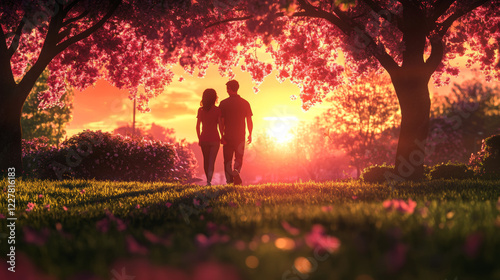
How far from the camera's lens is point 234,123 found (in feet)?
39.5

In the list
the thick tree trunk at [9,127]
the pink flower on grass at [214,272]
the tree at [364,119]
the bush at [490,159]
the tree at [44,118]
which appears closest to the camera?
the pink flower on grass at [214,272]

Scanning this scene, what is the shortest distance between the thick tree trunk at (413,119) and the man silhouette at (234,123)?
5345mm

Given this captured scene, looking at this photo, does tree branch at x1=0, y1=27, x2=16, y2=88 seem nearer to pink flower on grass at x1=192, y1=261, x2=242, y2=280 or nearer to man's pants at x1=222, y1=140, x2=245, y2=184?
man's pants at x1=222, y1=140, x2=245, y2=184

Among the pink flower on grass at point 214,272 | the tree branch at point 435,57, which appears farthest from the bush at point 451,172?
the pink flower on grass at point 214,272

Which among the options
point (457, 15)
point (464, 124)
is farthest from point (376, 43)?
point (464, 124)

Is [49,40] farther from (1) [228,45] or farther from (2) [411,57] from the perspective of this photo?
(2) [411,57]

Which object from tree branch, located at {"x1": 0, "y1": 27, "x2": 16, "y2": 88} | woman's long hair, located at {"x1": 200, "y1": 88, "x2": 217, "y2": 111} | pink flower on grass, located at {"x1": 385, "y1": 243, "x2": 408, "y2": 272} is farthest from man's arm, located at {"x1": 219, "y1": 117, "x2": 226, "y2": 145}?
pink flower on grass, located at {"x1": 385, "y1": 243, "x2": 408, "y2": 272}

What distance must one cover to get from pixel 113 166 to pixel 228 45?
7166 millimetres

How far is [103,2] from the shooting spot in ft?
47.9

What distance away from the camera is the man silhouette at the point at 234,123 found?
1203 centimetres

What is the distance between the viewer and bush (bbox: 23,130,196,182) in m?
18.4

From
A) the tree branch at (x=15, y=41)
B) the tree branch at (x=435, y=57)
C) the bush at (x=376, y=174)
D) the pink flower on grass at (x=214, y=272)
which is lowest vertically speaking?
the pink flower on grass at (x=214, y=272)

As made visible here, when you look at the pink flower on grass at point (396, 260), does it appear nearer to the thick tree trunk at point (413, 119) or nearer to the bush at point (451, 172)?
the thick tree trunk at point (413, 119)

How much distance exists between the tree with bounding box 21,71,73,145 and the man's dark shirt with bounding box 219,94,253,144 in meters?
40.8
